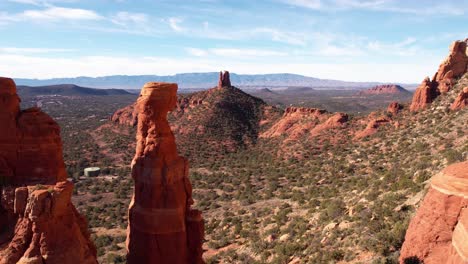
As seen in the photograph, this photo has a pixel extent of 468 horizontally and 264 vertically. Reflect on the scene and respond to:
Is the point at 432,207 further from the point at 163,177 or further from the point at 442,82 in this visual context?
the point at 442,82

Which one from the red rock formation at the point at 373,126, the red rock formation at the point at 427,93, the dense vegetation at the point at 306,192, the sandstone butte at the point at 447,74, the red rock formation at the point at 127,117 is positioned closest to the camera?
the dense vegetation at the point at 306,192

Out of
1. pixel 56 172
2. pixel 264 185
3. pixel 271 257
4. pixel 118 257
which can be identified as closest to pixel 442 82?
pixel 264 185

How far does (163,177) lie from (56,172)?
4.33 meters

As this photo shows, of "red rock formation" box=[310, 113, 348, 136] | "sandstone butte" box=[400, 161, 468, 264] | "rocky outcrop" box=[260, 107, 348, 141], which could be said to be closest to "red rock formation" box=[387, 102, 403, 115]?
"rocky outcrop" box=[260, 107, 348, 141]

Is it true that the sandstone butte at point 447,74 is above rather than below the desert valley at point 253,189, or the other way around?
above

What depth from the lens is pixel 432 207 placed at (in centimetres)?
1334

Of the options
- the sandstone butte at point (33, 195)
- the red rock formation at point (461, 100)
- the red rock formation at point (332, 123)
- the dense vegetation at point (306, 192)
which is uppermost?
the red rock formation at point (461, 100)

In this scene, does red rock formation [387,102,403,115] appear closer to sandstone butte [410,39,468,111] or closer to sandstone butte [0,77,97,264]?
sandstone butte [410,39,468,111]

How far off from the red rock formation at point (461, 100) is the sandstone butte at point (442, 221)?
100ft

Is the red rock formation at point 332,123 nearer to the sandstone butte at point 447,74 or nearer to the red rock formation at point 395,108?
the red rock formation at point 395,108

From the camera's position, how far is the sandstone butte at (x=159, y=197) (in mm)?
15734

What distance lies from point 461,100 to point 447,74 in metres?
10.8

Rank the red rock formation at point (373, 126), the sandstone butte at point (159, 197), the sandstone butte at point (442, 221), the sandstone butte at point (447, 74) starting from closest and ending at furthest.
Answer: the sandstone butte at point (442, 221), the sandstone butte at point (159, 197), the sandstone butte at point (447, 74), the red rock formation at point (373, 126)

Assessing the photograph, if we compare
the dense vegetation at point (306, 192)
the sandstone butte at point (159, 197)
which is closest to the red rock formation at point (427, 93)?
the dense vegetation at point (306, 192)
